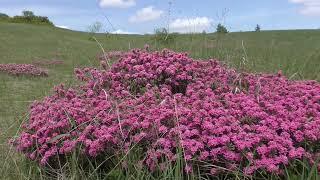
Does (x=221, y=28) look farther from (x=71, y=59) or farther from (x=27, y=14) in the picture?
(x=27, y=14)

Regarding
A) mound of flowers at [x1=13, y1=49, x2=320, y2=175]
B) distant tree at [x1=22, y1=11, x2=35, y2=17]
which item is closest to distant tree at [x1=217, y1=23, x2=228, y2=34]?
mound of flowers at [x1=13, y1=49, x2=320, y2=175]

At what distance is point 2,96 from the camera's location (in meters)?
10.2

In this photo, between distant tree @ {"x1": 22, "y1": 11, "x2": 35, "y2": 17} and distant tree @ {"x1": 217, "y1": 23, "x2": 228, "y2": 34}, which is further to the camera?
distant tree @ {"x1": 22, "y1": 11, "x2": 35, "y2": 17}

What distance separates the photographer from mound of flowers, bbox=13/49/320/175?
4055 mm

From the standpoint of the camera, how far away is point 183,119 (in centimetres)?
437

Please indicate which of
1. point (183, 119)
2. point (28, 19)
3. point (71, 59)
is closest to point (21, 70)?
point (71, 59)

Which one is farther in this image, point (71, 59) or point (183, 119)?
point (71, 59)

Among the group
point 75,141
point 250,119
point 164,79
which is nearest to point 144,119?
point 75,141

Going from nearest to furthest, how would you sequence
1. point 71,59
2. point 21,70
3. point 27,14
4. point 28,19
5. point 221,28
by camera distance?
point 221,28, point 21,70, point 71,59, point 28,19, point 27,14

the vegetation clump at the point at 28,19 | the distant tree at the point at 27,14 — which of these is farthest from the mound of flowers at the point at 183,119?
the distant tree at the point at 27,14

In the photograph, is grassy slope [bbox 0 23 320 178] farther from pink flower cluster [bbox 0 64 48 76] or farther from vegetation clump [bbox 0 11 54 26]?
vegetation clump [bbox 0 11 54 26]

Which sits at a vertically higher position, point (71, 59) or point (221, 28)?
point (221, 28)

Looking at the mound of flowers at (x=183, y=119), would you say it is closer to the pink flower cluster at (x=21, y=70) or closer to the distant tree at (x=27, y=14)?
the pink flower cluster at (x=21, y=70)

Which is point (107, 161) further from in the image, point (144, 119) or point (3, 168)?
point (3, 168)
